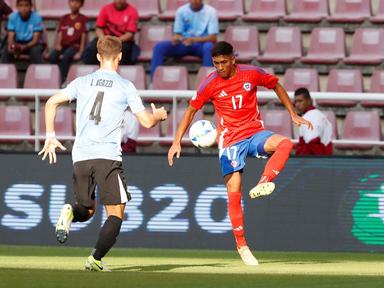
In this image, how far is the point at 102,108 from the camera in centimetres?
1050

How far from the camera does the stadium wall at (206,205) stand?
1465 centimetres

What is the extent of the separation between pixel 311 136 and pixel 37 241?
11.7ft

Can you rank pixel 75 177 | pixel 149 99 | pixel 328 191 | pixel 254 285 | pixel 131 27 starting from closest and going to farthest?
pixel 254 285 → pixel 75 177 → pixel 328 191 → pixel 149 99 → pixel 131 27

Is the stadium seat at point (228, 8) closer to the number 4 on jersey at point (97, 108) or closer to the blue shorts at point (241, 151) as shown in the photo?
the blue shorts at point (241, 151)

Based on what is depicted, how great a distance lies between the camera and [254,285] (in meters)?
9.19

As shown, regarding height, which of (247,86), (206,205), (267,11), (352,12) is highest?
(267,11)

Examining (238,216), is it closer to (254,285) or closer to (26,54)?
(254,285)

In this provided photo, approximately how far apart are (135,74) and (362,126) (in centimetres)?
344

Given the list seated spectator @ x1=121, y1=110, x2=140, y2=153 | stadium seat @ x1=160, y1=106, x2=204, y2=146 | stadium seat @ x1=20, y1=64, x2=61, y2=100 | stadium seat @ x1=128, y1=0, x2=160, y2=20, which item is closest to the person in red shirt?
seated spectator @ x1=121, y1=110, x2=140, y2=153

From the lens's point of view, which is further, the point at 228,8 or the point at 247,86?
the point at 228,8

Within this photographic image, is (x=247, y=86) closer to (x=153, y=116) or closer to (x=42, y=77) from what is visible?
(x=153, y=116)

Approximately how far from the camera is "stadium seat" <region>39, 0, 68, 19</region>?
66.3ft

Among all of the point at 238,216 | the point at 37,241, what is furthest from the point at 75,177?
the point at 37,241

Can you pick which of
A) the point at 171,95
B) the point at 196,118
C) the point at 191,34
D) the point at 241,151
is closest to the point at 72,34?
the point at 191,34
